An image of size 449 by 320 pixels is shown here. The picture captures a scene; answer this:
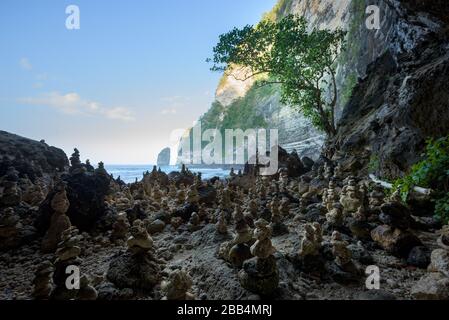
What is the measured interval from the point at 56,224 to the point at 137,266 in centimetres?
304

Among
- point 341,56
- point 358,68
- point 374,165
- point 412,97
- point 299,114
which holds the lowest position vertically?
point 374,165

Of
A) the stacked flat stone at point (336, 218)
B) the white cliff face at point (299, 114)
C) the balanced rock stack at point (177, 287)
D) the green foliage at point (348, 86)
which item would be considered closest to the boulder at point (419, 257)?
the stacked flat stone at point (336, 218)

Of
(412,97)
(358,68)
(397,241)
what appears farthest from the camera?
(358,68)

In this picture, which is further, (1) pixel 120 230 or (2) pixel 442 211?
(1) pixel 120 230

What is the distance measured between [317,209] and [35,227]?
24.9 feet

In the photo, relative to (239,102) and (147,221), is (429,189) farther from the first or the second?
(239,102)

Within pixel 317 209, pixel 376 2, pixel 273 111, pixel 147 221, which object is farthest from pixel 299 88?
pixel 273 111

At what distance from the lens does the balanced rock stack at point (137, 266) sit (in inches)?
164

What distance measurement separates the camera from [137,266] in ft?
14.4

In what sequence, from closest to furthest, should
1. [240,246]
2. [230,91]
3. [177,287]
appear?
[177,287], [240,246], [230,91]

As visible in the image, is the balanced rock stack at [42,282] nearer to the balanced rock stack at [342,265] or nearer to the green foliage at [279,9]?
the balanced rock stack at [342,265]

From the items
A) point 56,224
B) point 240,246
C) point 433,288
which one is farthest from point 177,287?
point 56,224

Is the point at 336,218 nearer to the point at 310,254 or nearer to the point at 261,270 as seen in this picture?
the point at 310,254

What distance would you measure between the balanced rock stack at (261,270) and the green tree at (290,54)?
57.6ft
